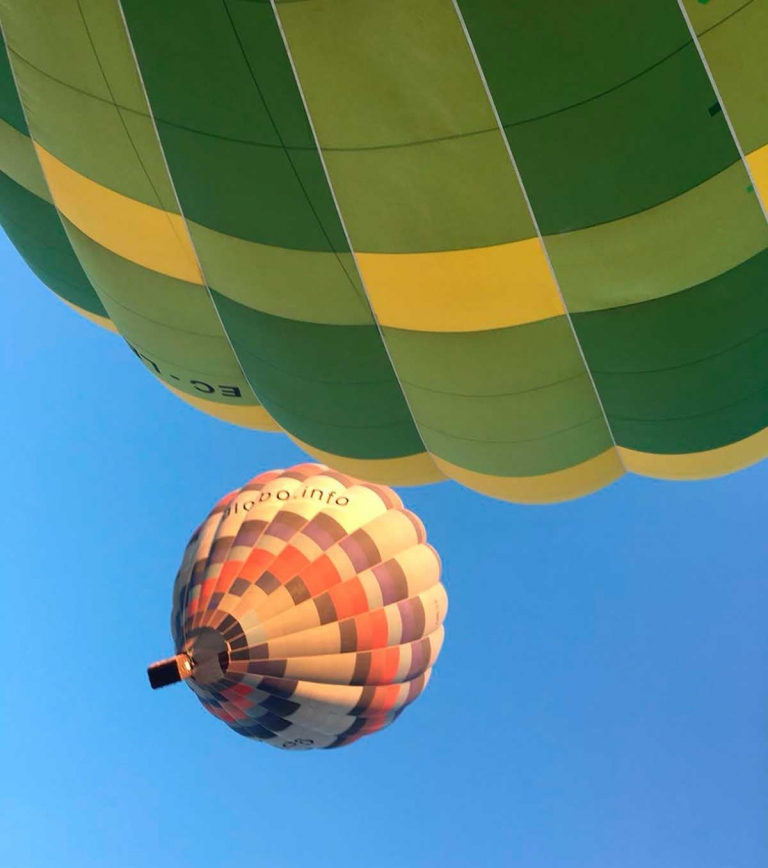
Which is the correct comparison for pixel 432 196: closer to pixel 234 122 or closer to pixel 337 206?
pixel 337 206

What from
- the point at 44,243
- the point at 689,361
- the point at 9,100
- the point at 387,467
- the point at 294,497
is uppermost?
the point at 9,100

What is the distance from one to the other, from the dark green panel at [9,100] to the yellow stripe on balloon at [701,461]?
3.62 metres

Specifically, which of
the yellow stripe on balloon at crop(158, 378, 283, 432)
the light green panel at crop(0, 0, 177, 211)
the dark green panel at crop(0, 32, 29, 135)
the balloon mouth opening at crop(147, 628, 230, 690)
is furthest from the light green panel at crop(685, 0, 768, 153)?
the balloon mouth opening at crop(147, 628, 230, 690)

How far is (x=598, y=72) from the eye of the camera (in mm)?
3100

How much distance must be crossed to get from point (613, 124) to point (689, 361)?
124 cm


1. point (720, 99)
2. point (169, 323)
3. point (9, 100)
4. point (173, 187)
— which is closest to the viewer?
point (720, 99)

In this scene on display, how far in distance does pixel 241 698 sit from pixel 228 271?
5587 millimetres

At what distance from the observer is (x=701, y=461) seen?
470 centimetres

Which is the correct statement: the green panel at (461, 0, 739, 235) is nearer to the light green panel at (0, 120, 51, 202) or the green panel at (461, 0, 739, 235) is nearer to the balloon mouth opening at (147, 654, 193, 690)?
the light green panel at (0, 120, 51, 202)

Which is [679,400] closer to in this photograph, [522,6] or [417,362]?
[417,362]

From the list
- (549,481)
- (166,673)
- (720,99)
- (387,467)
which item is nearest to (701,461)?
(549,481)

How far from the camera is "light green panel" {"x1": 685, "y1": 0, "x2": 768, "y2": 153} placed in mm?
2951

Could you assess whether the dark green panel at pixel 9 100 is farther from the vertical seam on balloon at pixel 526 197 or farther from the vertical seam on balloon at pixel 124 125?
the vertical seam on balloon at pixel 526 197

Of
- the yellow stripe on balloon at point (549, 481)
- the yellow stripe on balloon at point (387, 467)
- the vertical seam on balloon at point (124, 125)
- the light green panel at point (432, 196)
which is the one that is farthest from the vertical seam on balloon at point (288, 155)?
the yellow stripe on balloon at point (549, 481)
